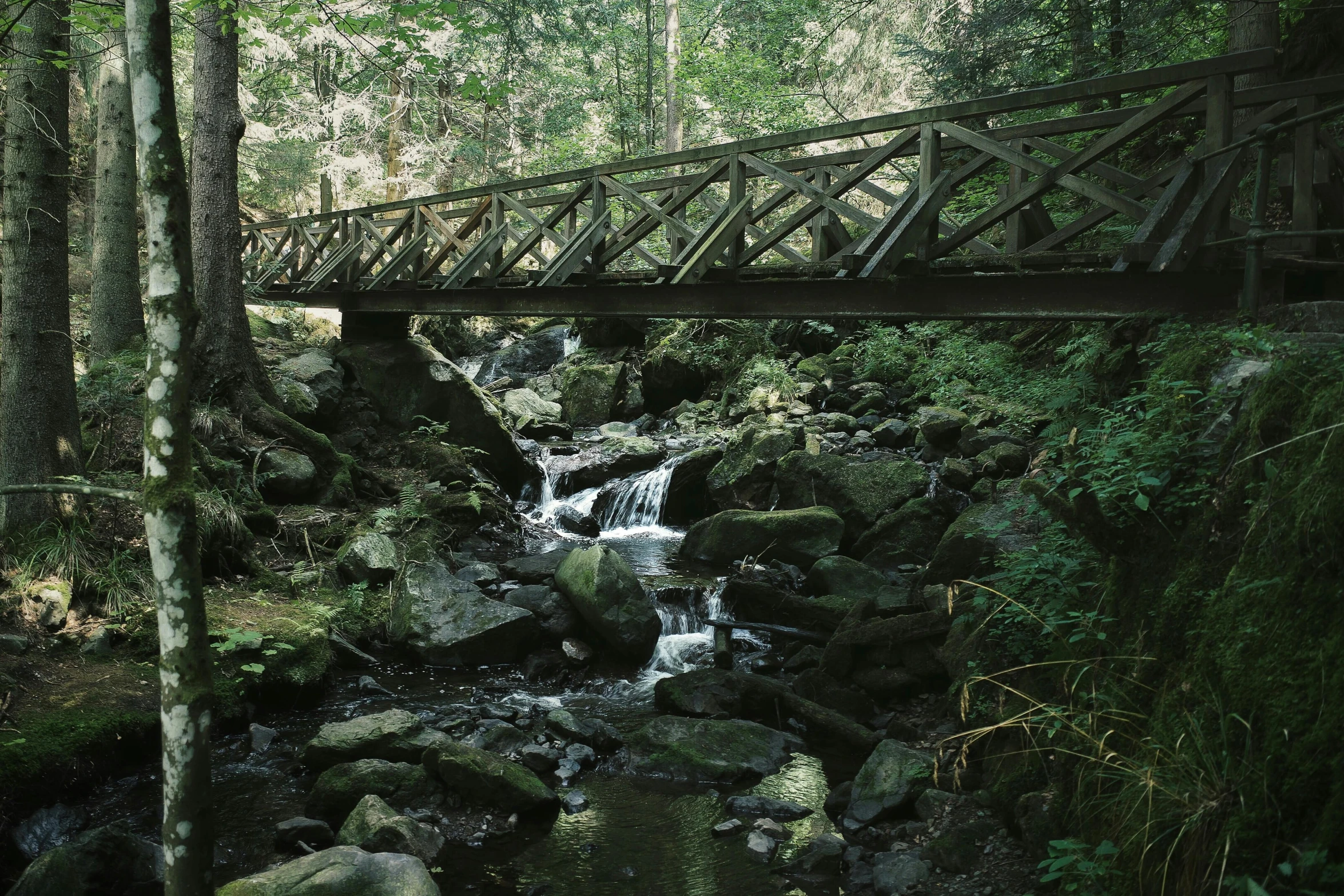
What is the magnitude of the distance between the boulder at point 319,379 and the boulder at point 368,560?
3.43 metres

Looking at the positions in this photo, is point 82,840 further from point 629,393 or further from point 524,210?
point 629,393

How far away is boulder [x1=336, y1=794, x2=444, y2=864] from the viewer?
183 inches

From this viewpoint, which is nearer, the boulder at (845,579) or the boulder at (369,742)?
the boulder at (369,742)

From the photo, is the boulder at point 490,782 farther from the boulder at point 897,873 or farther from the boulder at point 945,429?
the boulder at point 945,429

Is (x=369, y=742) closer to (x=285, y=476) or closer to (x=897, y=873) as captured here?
(x=897, y=873)

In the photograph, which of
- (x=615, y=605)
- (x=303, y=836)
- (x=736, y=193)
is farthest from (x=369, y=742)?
(x=736, y=193)

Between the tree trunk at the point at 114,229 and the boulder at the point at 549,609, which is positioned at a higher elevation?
the tree trunk at the point at 114,229

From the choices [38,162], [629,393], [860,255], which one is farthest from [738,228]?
[629,393]

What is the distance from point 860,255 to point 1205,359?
8.77 ft

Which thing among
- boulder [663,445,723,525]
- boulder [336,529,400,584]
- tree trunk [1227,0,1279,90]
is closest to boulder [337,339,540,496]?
boulder [663,445,723,525]

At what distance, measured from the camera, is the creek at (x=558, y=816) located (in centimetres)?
468

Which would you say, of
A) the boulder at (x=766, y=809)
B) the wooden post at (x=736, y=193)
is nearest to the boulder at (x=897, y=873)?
the boulder at (x=766, y=809)

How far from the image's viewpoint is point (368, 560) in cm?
838

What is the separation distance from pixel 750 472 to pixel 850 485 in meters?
1.64
